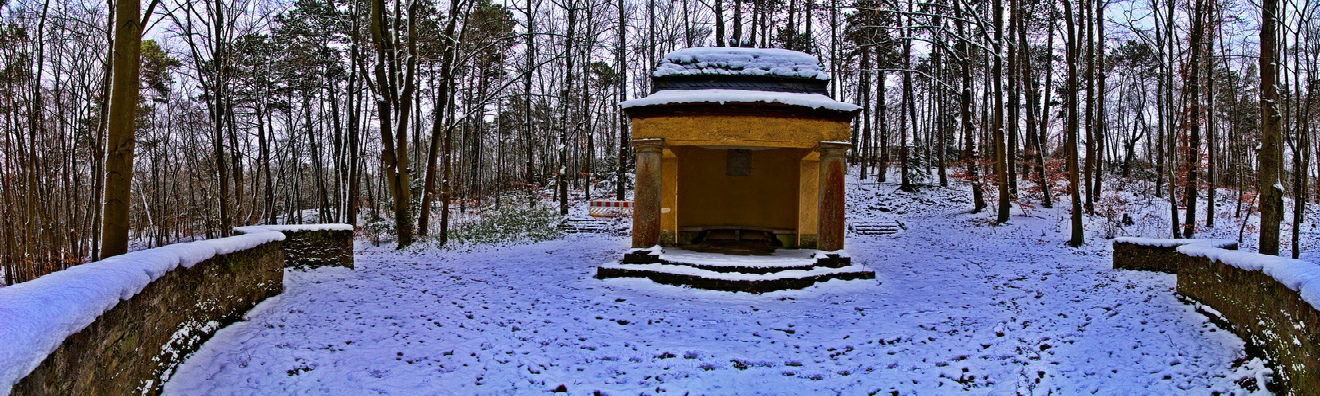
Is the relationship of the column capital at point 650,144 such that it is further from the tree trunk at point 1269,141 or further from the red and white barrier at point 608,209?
the red and white barrier at point 608,209

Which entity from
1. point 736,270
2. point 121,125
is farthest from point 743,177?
point 121,125

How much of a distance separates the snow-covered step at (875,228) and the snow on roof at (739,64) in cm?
664

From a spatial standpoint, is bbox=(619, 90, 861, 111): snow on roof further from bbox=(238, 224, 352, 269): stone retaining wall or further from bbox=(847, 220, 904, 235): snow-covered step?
bbox=(847, 220, 904, 235): snow-covered step

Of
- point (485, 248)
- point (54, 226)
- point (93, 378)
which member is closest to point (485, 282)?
point (485, 248)

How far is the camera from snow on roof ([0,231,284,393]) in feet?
8.13

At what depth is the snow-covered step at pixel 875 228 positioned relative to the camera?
53.3ft

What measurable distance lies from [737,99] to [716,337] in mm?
4191

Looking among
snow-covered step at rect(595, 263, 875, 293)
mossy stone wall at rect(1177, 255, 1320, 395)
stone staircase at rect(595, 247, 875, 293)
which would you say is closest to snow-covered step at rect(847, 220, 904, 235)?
stone staircase at rect(595, 247, 875, 293)

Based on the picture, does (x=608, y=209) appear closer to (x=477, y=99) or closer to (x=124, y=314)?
(x=477, y=99)

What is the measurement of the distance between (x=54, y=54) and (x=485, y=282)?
390 inches

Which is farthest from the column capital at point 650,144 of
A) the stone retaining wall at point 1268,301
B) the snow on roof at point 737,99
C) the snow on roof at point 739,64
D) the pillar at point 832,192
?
the stone retaining wall at point 1268,301

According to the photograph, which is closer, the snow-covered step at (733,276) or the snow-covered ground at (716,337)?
the snow-covered ground at (716,337)

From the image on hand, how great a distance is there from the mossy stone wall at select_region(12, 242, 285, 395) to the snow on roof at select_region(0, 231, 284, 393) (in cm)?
7

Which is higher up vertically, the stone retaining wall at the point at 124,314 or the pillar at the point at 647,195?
the pillar at the point at 647,195
